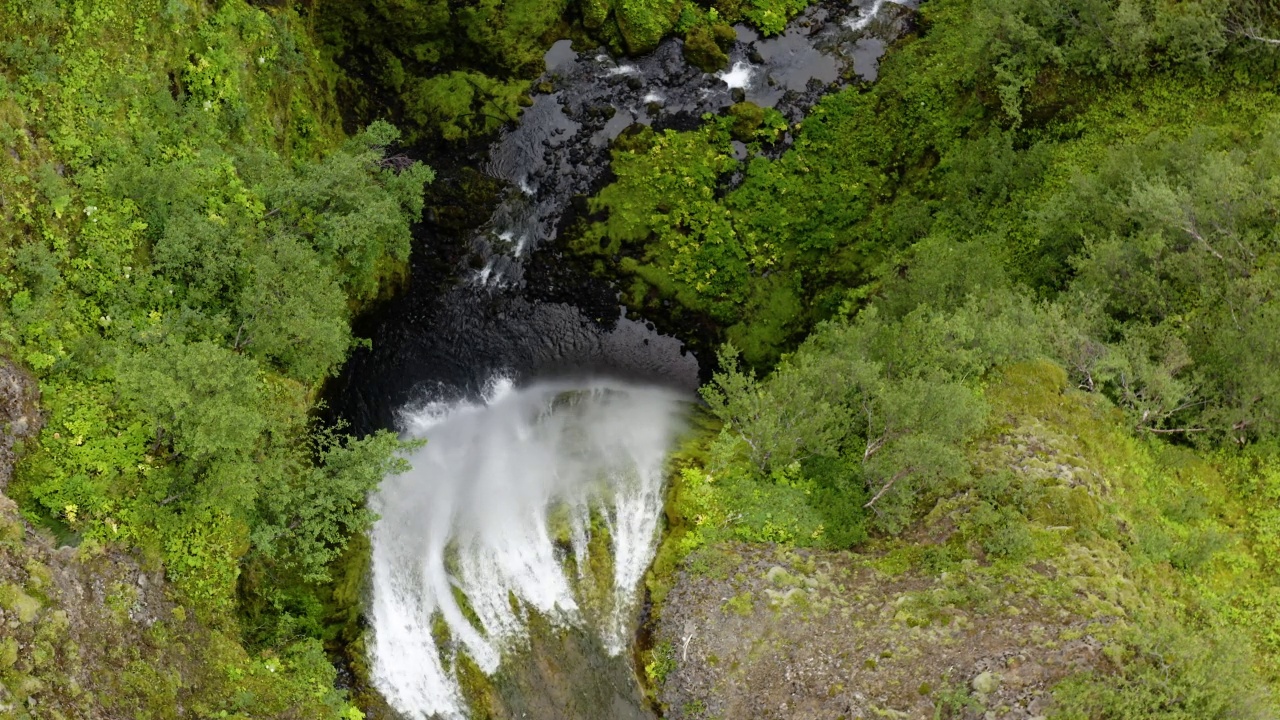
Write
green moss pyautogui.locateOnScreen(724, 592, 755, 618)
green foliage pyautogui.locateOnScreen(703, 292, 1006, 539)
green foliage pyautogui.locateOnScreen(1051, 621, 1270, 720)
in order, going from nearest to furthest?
1. green foliage pyautogui.locateOnScreen(1051, 621, 1270, 720)
2. green foliage pyautogui.locateOnScreen(703, 292, 1006, 539)
3. green moss pyautogui.locateOnScreen(724, 592, 755, 618)

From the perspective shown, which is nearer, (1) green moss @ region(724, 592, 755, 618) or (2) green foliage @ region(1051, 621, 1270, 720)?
(2) green foliage @ region(1051, 621, 1270, 720)

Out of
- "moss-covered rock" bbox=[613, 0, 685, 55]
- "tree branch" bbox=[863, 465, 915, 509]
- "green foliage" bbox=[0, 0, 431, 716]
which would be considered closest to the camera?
"green foliage" bbox=[0, 0, 431, 716]

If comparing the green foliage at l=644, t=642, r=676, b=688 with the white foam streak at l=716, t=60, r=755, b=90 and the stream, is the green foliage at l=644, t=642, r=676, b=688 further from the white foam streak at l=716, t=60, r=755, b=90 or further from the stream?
the white foam streak at l=716, t=60, r=755, b=90

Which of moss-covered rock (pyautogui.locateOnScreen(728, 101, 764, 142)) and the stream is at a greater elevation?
moss-covered rock (pyautogui.locateOnScreen(728, 101, 764, 142))

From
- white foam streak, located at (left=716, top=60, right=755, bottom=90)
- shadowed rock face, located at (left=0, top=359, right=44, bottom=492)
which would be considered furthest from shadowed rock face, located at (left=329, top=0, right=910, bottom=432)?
shadowed rock face, located at (left=0, top=359, right=44, bottom=492)

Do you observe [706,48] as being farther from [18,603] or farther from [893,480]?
[18,603]

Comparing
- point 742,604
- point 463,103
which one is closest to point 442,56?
point 463,103
